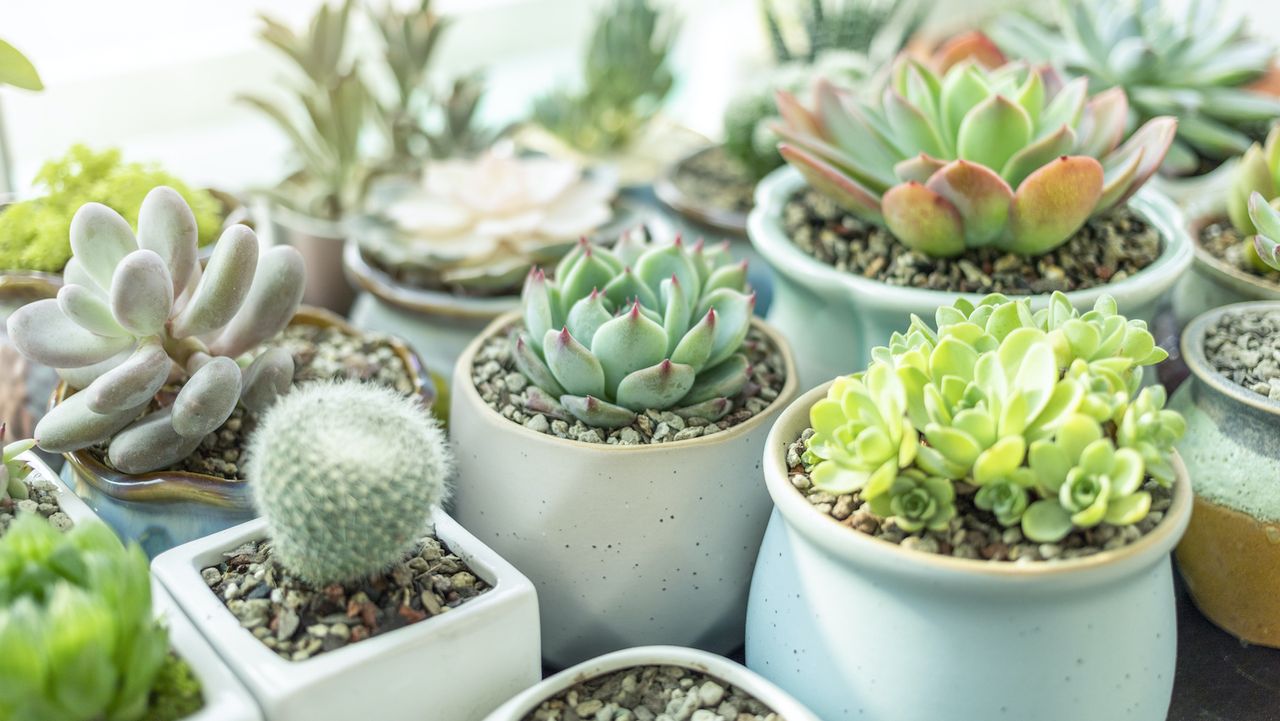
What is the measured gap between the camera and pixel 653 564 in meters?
0.85

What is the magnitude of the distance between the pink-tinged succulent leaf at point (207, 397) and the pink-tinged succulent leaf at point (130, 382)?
21 mm

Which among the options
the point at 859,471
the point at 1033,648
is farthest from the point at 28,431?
the point at 1033,648

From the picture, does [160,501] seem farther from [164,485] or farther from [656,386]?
[656,386]

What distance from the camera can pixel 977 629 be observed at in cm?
68

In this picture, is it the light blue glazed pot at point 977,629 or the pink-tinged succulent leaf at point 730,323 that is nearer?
the light blue glazed pot at point 977,629

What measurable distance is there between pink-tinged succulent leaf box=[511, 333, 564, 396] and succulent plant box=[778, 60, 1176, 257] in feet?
0.86

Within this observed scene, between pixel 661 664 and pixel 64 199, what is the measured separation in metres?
0.70

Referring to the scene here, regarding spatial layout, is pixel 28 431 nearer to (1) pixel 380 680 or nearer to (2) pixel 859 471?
(1) pixel 380 680

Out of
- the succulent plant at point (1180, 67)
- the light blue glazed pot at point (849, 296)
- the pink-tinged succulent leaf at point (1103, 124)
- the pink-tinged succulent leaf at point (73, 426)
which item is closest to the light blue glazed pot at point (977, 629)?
the light blue glazed pot at point (849, 296)

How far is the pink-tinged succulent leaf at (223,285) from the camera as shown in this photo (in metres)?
0.81

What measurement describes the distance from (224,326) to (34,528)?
0.27 meters

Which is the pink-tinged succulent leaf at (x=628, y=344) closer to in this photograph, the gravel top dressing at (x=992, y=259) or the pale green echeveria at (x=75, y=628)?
the gravel top dressing at (x=992, y=259)

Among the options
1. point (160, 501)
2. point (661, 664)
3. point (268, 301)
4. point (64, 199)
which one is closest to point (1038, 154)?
point (661, 664)

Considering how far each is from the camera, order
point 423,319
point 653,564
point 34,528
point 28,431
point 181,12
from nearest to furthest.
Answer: point 34,528
point 653,564
point 28,431
point 423,319
point 181,12
